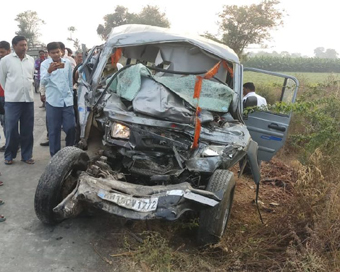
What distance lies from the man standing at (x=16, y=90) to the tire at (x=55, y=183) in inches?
84.7

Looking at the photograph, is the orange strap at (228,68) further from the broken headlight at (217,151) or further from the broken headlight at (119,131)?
the broken headlight at (119,131)

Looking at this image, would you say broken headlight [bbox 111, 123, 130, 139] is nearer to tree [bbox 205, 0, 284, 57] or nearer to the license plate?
the license plate

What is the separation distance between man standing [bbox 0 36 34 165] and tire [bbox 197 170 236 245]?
3.40m

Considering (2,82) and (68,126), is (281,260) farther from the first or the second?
(2,82)

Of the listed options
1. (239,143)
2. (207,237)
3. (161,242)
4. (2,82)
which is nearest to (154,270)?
(161,242)

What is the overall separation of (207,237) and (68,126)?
9.97 ft

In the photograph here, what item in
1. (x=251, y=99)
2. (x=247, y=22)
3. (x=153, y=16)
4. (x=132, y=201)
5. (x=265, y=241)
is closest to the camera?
(x=132, y=201)

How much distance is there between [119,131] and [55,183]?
82 centimetres

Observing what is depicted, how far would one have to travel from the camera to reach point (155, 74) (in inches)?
164

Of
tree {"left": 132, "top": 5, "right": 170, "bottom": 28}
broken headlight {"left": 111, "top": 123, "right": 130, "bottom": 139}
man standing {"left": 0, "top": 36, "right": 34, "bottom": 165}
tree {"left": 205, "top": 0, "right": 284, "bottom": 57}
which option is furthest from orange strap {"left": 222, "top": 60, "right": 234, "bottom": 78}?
tree {"left": 132, "top": 5, "right": 170, "bottom": 28}

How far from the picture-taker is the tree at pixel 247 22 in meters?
16.8

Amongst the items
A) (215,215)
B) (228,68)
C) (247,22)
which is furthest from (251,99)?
(247,22)

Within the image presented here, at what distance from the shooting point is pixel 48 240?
3135 millimetres

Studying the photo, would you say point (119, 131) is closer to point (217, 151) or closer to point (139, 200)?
point (139, 200)
